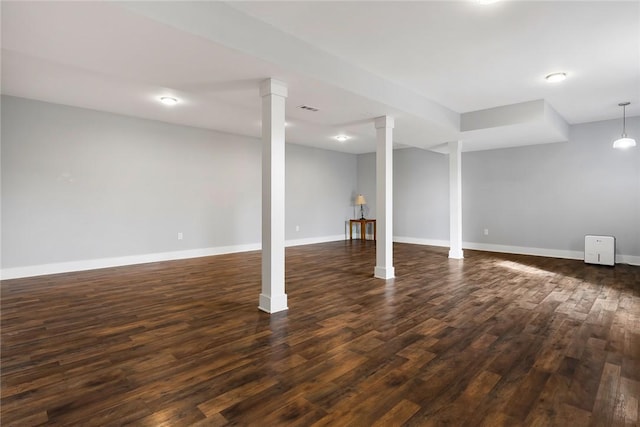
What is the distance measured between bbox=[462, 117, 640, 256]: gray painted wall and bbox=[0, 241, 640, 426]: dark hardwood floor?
2.39 metres

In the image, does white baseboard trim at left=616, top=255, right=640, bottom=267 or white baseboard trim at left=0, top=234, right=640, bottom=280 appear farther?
white baseboard trim at left=616, top=255, right=640, bottom=267

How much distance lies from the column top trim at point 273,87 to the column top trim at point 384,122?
182 centimetres

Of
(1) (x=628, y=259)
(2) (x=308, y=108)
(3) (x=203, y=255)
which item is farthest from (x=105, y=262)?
(1) (x=628, y=259)

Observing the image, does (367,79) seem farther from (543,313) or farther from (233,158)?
(233,158)

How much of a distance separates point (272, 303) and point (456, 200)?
15.8 ft

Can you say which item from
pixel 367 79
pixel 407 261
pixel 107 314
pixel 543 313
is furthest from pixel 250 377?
pixel 407 261

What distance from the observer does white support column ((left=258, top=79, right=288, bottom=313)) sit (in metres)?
3.27

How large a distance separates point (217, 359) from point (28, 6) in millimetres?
2581

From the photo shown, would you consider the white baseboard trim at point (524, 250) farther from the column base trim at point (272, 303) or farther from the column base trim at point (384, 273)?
the column base trim at point (272, 303)

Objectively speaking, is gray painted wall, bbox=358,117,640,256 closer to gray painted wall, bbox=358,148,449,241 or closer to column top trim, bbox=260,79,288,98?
gray painted wall, bbox=358,148,449,241

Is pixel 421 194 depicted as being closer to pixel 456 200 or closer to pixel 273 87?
pixel 456 200

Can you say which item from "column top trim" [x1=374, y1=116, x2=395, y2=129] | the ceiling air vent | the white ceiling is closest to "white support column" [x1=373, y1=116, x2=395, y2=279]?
"column top trim" [x1=374, y1=116, x2=395, y2=129]

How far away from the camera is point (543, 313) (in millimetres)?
3244

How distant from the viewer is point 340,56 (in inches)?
136
